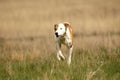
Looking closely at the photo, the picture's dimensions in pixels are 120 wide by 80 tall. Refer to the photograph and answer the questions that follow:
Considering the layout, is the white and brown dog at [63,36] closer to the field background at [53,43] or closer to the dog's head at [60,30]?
the dog's head at [60,30]

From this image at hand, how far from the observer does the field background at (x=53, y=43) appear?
10.2m

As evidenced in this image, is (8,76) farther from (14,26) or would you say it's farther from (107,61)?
(14,26)

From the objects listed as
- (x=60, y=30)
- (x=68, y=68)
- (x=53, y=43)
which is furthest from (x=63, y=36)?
(x=53, y=43)

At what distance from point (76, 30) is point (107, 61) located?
8.30 m

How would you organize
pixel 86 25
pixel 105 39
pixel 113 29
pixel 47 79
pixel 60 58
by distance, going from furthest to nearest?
pixel 86 25
pixel 113 29
pixel 105 39
pixel 60 58
pixel 47 79

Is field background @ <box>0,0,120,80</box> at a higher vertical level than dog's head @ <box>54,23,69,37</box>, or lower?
lower

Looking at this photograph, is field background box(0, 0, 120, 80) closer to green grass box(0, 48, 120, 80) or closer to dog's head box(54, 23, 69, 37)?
green grass box(0, 48, 120, 80)

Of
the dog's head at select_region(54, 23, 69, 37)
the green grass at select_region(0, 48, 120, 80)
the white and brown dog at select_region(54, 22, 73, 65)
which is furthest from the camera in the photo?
the white and brown dog at select_region(54, 22, 73, 65)

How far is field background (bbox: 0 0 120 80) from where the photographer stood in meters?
10.2

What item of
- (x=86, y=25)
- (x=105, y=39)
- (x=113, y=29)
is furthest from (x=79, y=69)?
(x=86, y=25)

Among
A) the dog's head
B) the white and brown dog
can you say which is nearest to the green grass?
the white and brown dog

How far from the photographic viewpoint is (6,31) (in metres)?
20.3

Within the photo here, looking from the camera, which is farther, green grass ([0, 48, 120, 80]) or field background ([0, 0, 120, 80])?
field background ([0, 0, 120, 80])

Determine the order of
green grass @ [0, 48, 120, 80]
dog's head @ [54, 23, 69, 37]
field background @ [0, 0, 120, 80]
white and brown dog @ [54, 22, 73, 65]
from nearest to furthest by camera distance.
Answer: green grass @ [0, 48, 120, 80] → field background @ [0, 0, 120, 80] → dog's head @ [54, 23, 69, 37] → white and brown dog @ [54, 22, 73, 65]
